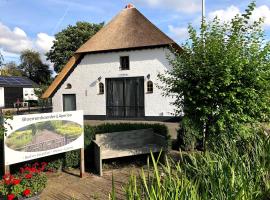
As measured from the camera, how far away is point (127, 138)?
26.7 feet

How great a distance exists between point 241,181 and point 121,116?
17.2 m

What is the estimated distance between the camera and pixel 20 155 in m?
6.01

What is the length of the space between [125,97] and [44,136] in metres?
13.8

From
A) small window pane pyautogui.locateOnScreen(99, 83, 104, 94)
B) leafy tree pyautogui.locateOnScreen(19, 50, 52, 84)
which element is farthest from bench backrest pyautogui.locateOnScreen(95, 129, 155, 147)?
leafy tree pyautogui.locateOnScreen(19, 50, 52, 84)

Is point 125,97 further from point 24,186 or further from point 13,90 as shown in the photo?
point 13,90

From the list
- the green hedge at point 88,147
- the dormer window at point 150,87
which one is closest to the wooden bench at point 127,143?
the green hedge at point 88,147

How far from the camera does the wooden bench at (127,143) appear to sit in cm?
744

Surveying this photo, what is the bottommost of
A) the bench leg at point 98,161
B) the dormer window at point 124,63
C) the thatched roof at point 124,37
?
Result: the bench leg at point 98,161

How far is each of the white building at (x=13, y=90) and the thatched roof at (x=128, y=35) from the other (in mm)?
17872

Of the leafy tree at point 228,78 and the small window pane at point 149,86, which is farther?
the small window pane at point 149,86

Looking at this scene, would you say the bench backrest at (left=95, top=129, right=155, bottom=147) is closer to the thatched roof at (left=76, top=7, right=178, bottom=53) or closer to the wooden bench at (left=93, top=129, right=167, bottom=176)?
the wooden bench at (left=93, top=129, right=167, bottom=176)

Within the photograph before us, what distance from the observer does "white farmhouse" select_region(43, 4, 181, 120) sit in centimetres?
1895

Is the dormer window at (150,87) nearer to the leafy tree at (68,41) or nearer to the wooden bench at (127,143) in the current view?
the wooden bench at (127,143)

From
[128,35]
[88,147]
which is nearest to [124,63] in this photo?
[128,35]
